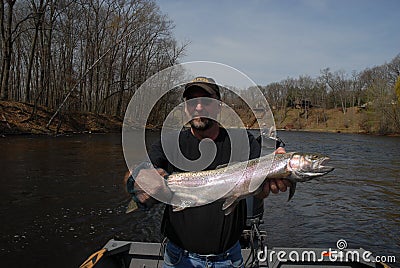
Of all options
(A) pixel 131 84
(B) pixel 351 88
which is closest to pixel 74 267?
(A) pixel 131 84

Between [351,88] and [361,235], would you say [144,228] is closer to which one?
[361,235]

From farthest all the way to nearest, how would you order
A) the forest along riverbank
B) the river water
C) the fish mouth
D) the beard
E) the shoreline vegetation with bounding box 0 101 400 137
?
1. the forest along riverbank
2. the shoreline vegetation with bounding box 0 101 400 137
3. the river water
4. the beard
5. the fish mouth

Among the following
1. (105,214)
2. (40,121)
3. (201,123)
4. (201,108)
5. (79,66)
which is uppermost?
(79,66)

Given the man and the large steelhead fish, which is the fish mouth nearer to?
the large steelhead fish

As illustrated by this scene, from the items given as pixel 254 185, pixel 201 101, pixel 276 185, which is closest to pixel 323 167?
pixel 276 185

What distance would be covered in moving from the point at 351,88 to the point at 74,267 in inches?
4938

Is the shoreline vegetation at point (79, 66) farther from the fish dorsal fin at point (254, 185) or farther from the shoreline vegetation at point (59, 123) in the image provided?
the fish dorsal fin at point (254, 185)

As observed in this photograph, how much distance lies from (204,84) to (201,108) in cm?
24

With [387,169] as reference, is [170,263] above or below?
above

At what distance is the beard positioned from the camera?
347 cm

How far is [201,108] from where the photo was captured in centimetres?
351

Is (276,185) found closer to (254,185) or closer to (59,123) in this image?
(254,185)

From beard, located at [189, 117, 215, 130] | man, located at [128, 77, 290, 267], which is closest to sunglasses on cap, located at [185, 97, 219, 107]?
man, located at [128, 77, 290, 267]

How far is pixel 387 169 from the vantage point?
82.1ft
